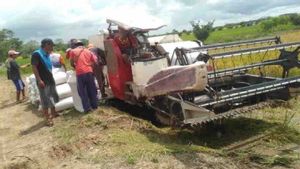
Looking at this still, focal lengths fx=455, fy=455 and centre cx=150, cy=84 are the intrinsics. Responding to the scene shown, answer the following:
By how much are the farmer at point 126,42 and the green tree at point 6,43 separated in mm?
76792

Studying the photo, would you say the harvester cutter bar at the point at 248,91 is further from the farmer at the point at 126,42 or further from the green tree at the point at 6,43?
the green tree at the point at 6,43

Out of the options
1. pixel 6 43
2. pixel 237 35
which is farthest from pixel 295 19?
pixel 6 43

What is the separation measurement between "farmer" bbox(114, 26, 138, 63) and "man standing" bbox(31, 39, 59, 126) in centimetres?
138

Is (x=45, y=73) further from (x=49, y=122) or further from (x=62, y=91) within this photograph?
(x=62, y=91)

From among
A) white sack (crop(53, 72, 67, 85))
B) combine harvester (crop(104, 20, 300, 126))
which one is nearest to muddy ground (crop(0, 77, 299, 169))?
combine harvester (crop(104, 20, 300, 126))

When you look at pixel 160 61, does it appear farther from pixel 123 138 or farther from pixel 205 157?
pixel 205 157

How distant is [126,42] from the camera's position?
30.4 feet

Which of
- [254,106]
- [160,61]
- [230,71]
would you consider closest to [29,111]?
[160,61]

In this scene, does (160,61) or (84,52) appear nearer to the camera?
(160,61)

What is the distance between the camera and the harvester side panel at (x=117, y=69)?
29.9 ft

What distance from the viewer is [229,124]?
28.0 feet

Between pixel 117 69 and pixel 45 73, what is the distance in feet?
4.91

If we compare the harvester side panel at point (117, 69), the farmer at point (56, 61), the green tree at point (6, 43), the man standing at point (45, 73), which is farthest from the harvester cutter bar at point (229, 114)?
the green tree at point (6, 43)

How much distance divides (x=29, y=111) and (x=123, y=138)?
529 centimetres
